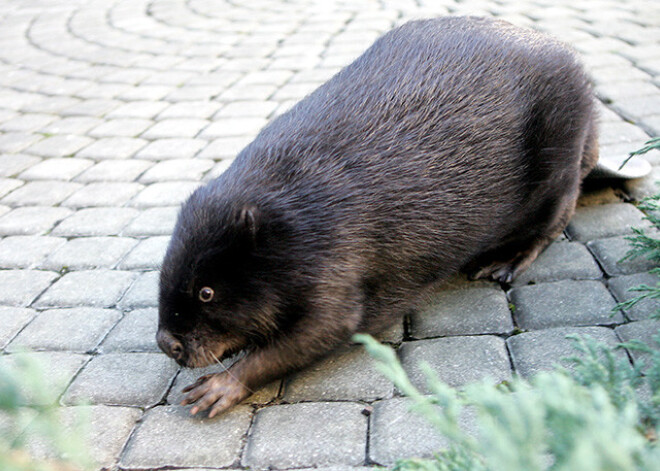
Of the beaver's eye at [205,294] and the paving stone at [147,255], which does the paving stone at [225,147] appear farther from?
the beaver's eye at [205,294]

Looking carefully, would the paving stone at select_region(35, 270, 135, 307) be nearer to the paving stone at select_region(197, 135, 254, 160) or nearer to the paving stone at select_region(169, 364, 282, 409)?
the paving stone at select_region(169, 364, 282, 409)

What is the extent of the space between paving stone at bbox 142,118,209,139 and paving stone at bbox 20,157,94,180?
617mm

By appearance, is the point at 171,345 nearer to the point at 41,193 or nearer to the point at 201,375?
the point at 201,375

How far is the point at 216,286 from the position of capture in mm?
2584

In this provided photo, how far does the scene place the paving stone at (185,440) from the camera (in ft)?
8.03

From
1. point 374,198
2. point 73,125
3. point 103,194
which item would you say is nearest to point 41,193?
A: point 103,194

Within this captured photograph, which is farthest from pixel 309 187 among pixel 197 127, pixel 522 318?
pixel 197 127

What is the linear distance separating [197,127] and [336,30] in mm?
2700

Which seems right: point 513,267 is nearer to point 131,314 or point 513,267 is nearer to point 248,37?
point 131,314

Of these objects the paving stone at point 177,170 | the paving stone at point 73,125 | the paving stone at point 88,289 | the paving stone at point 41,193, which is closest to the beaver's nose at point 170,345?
the paving stone at point 88,289

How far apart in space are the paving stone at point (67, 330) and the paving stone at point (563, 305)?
2.05 meters

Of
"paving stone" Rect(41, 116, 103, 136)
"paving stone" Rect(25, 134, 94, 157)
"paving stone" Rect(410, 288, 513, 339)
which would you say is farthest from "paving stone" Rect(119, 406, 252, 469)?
"paving stone" Rect(41, 116, 103, 136)

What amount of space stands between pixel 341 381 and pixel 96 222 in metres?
2.23

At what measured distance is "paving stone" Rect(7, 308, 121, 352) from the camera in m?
3.14
